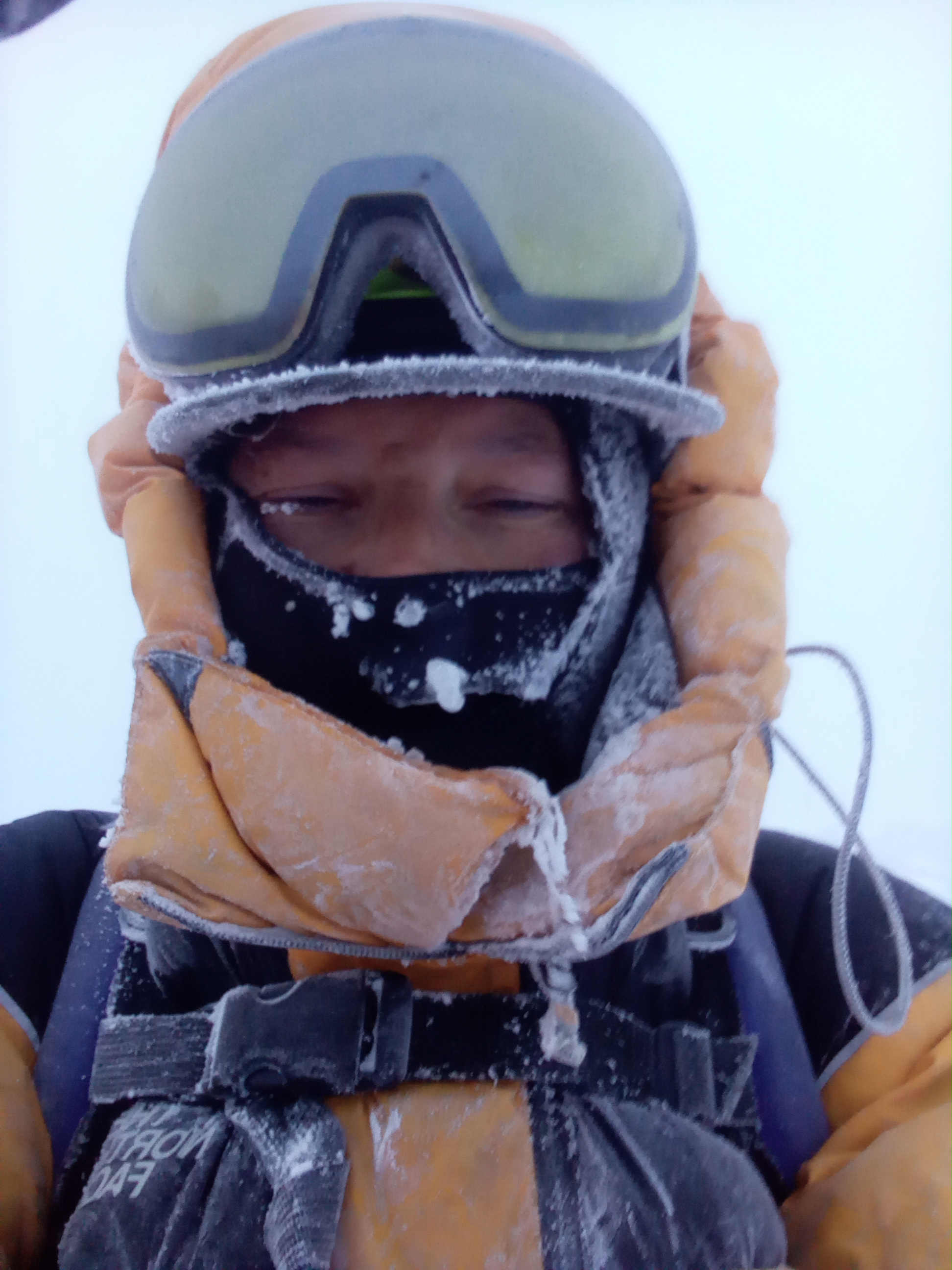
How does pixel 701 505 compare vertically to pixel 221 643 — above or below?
above

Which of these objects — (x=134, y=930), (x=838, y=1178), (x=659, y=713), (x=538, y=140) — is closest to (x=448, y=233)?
(x=538, y=140)

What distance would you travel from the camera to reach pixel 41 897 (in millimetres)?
1100

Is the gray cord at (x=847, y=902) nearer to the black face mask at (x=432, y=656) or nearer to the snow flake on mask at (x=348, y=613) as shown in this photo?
the black face mask at (x=432, y=656)

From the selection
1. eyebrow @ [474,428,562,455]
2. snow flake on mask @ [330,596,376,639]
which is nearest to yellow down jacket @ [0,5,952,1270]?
snow flake on mask @ [330,596,376,639]

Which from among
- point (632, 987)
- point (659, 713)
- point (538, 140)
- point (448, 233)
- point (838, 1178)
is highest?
point (538, 140)

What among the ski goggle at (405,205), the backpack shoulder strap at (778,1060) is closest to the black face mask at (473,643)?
the ski goggle at (405,205)

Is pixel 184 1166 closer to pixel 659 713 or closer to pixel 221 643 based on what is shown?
pixel 221 643

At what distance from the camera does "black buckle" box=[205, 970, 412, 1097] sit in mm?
816

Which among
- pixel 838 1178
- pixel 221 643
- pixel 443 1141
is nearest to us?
pixel 443 1141

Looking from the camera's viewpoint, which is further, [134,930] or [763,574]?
[763,574]

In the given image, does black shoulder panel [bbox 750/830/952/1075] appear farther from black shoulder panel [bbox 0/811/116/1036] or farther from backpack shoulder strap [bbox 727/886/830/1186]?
black shoulder panel [bbox 0/811/116/1036]

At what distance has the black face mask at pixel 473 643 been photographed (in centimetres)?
98

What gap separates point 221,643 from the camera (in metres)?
1.03

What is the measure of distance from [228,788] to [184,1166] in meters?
0.36
